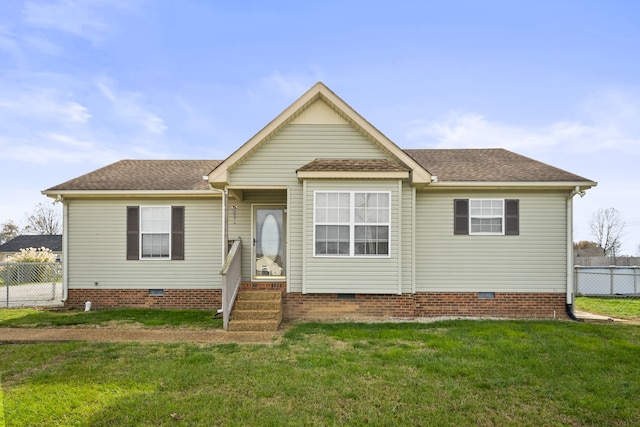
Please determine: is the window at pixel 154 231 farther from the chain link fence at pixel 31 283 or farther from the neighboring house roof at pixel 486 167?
the neighboring house roof at pixel 486 167

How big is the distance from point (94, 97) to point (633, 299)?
76.2 feet

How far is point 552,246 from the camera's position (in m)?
10.0

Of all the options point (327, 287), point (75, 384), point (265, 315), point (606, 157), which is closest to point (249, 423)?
point (75, 384)

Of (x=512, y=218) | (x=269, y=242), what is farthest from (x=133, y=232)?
(x=512, y=218)

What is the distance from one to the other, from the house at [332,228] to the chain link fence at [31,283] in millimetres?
2422

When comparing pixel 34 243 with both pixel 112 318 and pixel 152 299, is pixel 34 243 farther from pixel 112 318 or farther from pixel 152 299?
pixel 112 318

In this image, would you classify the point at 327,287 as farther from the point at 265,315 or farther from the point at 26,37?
the point at 26,37

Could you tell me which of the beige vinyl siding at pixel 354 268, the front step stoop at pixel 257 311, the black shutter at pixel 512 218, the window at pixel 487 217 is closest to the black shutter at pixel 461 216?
the window at pixel 487 217

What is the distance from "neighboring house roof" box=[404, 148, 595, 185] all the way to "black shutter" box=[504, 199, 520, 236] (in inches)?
26.3

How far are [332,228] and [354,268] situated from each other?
43.3 inches

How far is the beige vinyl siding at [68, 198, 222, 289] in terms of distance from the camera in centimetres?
1088

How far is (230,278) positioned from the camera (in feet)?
28.9

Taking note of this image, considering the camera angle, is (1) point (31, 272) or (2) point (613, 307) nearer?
(2) point (613, 307)

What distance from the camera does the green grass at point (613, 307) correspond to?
35.3 feet
